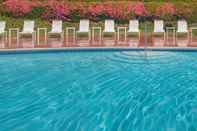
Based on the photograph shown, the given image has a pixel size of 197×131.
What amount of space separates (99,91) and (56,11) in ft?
28.1

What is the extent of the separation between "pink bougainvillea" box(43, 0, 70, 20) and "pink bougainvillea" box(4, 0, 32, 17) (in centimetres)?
75

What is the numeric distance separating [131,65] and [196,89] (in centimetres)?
272

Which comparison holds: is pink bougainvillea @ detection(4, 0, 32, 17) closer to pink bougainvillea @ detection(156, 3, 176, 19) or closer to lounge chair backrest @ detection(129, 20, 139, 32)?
lounge chair backrest @ detection(129, 20, 139, 32)

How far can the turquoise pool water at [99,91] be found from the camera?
7.39m

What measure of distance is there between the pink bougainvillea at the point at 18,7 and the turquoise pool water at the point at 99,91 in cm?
457

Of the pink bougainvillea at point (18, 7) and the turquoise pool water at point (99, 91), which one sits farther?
the pink bougainvillea at point (18, 7)

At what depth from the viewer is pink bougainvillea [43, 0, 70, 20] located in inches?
682

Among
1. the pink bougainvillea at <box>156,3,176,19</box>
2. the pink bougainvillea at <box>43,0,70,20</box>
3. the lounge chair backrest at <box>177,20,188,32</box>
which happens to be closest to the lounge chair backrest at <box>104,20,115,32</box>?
the lounge chair backrest at <box>177,20,188,32</box>

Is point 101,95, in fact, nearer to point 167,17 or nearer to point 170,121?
point 170,121

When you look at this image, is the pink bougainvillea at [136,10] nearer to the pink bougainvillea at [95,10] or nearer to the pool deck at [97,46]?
the pink bougainvillea at [95,10]

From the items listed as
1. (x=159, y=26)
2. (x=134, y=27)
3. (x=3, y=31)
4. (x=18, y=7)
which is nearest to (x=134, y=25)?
(x=134, y=27)

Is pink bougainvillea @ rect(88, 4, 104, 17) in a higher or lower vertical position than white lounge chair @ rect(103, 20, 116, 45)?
higher

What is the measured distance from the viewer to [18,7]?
17281 millimetres

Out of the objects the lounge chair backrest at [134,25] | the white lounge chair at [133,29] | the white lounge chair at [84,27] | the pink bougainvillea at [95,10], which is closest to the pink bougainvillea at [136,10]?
the pink bougainvillea at [95,10]
